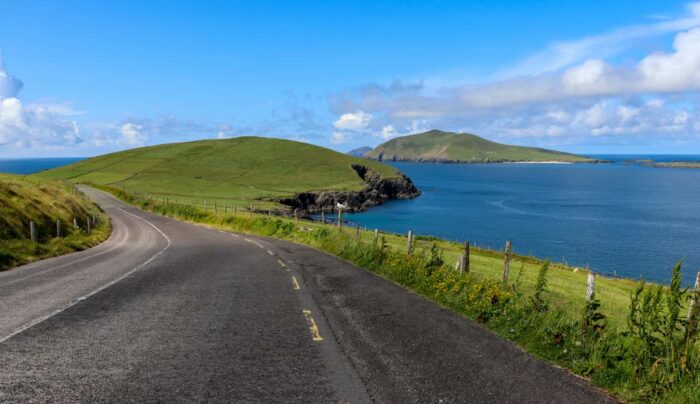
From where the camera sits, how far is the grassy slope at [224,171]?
401 ft

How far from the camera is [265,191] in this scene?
12738cm

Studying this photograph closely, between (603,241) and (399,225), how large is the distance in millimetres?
38527

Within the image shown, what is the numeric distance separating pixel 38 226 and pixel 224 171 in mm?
122168

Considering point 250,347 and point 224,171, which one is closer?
point 250,347

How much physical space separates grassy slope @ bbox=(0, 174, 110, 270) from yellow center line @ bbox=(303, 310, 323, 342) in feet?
54.7

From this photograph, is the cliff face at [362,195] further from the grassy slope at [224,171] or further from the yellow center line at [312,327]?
the yellow center line at [312,327]

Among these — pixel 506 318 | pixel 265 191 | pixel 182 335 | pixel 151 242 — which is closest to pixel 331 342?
pixel 182 335

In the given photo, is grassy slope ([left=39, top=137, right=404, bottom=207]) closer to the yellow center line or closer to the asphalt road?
the asphalt road

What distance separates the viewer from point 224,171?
503 feet

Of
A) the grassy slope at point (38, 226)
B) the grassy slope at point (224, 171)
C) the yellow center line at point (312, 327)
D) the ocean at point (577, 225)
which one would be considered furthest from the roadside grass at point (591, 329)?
the grassy slope at point (224, 171)

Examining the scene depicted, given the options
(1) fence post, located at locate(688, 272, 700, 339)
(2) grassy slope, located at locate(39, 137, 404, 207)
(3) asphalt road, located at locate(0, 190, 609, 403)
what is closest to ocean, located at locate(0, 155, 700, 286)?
(2) grassy slope, located at locate(39, 137, 404, 207)

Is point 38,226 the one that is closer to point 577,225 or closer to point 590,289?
point 590,289

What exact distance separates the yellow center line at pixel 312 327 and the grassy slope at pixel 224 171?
299 ft

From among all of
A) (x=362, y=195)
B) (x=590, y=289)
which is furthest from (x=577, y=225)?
(x=590, y=289)
